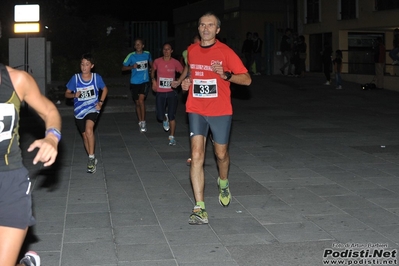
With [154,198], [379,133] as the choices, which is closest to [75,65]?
[379,133]

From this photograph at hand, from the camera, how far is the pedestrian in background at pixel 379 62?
82.9ft

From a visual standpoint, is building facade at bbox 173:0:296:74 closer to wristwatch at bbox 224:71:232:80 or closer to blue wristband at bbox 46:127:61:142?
wristwatch at bbox 224:71:232:80

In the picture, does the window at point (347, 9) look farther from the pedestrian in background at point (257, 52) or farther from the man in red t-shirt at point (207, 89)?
the man in red t-shirt at point (207, 89)

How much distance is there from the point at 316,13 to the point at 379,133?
1952 cm

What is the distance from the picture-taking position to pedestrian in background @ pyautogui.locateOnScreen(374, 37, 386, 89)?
25281mm

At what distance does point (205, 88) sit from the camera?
742cm

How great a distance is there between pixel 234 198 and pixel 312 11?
86.3 feet

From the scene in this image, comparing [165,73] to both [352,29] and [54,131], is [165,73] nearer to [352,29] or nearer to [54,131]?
[54,131]

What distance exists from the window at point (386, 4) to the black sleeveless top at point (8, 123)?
972 inches

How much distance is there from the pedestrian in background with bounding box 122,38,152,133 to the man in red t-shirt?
23.5ft

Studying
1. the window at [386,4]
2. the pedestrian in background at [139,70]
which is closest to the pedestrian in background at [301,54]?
the window at [386,4]

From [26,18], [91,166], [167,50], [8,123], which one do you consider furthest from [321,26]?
[8,123]

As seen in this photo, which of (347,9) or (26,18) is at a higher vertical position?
(347,9)

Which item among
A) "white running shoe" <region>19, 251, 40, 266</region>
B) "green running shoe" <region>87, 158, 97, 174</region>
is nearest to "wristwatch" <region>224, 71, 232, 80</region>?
"white running shoe" <region>19, 251, 40, 266</region>
